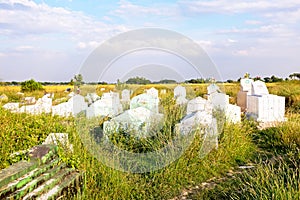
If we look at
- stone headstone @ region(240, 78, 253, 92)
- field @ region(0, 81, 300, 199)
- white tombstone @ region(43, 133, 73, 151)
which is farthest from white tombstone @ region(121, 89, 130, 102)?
stone headstone @ region(240, 78, 253, 92)

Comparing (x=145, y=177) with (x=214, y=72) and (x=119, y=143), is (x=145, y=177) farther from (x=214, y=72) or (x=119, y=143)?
(x=214, y=72)

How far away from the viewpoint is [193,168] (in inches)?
212

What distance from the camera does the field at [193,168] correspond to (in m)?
4.17

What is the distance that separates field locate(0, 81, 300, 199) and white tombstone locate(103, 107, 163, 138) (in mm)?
236

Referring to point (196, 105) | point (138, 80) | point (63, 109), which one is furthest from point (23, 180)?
point (63, 109)

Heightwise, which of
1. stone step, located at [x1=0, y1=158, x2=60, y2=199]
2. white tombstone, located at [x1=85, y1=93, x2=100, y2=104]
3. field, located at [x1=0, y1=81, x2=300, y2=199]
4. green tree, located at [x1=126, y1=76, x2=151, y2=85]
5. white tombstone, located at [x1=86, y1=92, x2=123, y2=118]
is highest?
green tree, located at [x1=126, y1=76, x2=151, y2=85]

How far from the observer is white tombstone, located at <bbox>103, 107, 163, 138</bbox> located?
600 centimetres

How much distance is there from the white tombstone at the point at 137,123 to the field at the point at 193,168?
0.77 ft

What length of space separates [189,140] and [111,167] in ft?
4.97

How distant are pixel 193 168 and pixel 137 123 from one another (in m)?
1.39

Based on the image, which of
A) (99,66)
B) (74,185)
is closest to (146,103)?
(99,66)

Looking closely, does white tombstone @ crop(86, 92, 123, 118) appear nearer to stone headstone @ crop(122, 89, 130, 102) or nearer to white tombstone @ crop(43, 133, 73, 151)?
stone headstone @ crop(122, 89, 130, 102)

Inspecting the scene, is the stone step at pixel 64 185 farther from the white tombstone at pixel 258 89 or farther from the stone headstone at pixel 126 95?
the white tombstone at pixel 258 89

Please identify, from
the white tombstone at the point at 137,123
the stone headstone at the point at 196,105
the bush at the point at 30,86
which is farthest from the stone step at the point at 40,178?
the bush at the point at 30,86
